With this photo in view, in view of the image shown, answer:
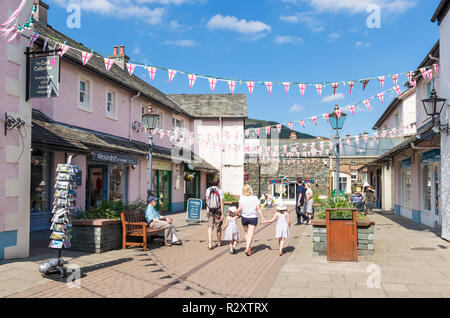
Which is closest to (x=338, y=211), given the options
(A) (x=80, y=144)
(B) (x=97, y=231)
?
(B) (x=97, y=231)

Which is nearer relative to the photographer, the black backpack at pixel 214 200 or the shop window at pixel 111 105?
the black backpack at pixel 214 200

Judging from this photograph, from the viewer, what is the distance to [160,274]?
701 cm

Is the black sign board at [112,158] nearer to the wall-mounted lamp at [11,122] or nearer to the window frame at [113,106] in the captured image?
the window frame at [113,106]

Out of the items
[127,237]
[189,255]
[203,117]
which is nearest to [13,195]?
[127,237]

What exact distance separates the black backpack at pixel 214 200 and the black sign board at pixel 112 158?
508 cm

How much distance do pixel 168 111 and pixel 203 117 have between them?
226 inches

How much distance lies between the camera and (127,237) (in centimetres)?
969

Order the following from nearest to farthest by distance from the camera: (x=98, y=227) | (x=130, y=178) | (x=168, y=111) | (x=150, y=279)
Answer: (x=150, y=279) → (x=98, y=227) → (x=130, y=178) → (x=168, y=111)

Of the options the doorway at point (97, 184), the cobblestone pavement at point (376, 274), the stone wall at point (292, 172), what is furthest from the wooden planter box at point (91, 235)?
the stone wall at point (292, 172)

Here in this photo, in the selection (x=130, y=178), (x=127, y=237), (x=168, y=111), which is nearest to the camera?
(x=127, y=237)

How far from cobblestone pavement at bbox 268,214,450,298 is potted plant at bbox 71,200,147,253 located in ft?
13.3

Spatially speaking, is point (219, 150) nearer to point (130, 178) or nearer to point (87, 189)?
point (130, 178)

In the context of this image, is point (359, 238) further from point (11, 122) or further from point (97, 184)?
point (97, 184)

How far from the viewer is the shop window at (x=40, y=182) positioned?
1172cm
